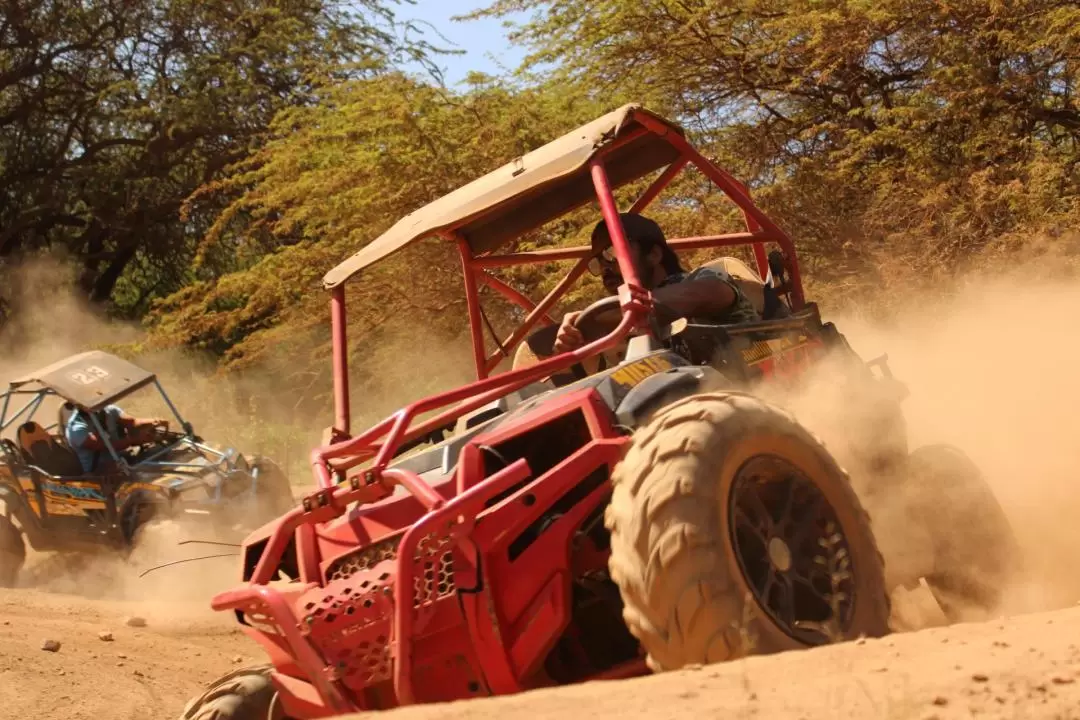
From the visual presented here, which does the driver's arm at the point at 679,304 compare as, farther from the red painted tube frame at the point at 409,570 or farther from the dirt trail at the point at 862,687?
the dirt trail at the point at 862,687

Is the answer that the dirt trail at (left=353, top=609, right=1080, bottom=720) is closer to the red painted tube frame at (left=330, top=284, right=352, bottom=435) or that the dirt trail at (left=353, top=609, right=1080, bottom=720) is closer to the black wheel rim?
the black wheel rim

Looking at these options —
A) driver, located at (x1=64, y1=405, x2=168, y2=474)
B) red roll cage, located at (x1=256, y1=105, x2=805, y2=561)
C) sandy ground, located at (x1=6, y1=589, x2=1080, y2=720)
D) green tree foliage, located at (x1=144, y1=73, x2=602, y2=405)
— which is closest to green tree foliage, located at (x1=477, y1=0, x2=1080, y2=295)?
green tree foliage, located at (x1=144, y1=73, x2=602, y2=405)

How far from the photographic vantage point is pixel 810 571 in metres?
3.65

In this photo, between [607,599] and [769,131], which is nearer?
[607,599]

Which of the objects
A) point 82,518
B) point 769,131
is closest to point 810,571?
point 82,518

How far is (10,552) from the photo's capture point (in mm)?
10961

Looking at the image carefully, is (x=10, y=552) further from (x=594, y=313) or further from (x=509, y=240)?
(x=594, y=313)

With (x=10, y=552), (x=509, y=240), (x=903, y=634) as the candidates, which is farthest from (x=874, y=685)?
(x=10, y=552)

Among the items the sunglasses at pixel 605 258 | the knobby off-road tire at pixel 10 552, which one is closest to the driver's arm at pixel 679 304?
the sunglasses at pixel 605 258

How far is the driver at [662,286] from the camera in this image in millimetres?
4789

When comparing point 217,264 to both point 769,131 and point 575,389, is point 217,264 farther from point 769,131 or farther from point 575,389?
point 575,389

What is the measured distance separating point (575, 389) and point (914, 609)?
8.81ft

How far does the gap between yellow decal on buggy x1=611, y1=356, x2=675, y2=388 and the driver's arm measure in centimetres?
56

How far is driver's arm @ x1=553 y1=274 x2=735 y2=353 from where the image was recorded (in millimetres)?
4734
